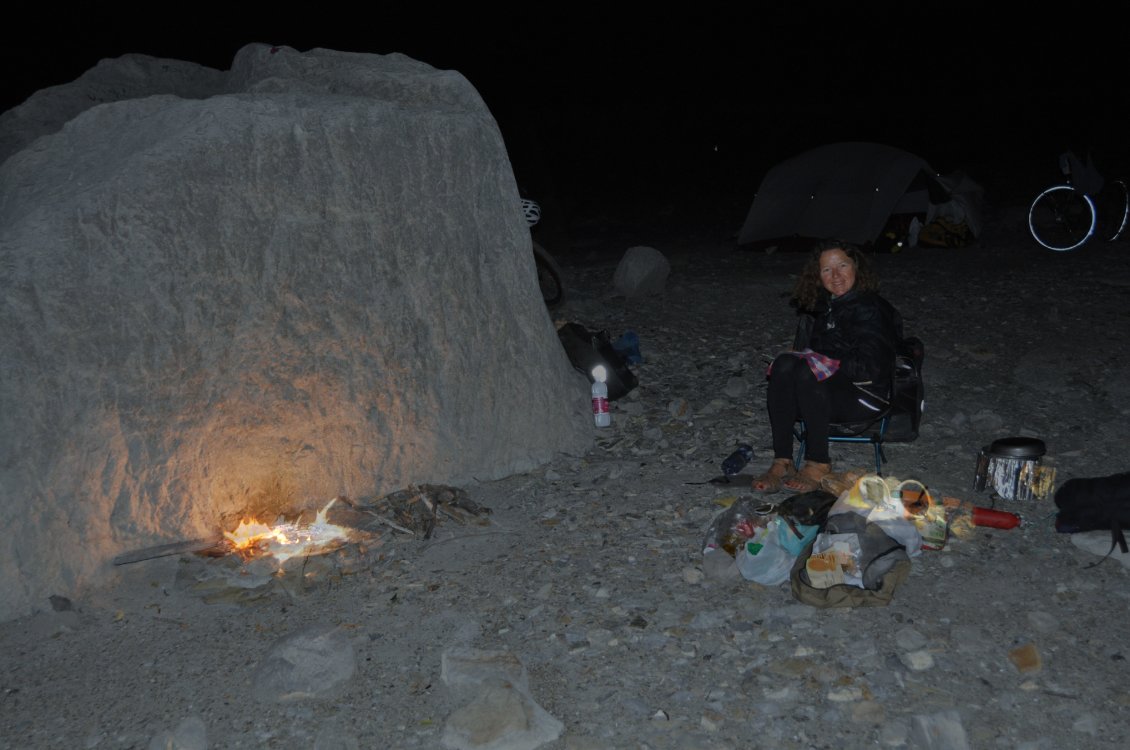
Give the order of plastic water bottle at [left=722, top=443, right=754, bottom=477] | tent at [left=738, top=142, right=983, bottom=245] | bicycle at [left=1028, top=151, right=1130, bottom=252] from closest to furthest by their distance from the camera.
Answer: plastic water bottle at [left=722, top=443, right=754, bottom=477] → bicycle at [left=1028, top=151, right=1130, bottom=252] → tent at [left=738, top=142, right=983, bottom=245]

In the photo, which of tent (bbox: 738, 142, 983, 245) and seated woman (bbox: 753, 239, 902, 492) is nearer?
seated woman (bbox: 753, 239, 902, 492)

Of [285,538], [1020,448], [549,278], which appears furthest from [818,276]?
[549,278]

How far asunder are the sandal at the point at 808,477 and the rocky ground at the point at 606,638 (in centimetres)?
25

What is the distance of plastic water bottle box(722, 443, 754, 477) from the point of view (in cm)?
458

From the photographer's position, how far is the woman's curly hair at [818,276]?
4.36 meters

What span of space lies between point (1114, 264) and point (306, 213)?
7263mm

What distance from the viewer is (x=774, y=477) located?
4379 millimetres

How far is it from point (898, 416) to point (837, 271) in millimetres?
762

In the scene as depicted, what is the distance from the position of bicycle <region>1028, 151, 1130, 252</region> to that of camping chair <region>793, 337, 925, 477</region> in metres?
5.57

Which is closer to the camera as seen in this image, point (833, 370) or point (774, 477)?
point (833, 370)

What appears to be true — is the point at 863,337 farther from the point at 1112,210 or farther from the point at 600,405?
the point at 1112,210

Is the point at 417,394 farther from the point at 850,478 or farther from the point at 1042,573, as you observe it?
the point at 1042,573

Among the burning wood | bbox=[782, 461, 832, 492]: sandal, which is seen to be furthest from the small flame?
bbox=[782, 461, 832, 492]: sandal

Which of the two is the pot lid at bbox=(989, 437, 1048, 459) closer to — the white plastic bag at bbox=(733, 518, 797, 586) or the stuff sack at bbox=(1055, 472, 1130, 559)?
the stuff sack at bbox=(1055, 472, 1130, 559)
